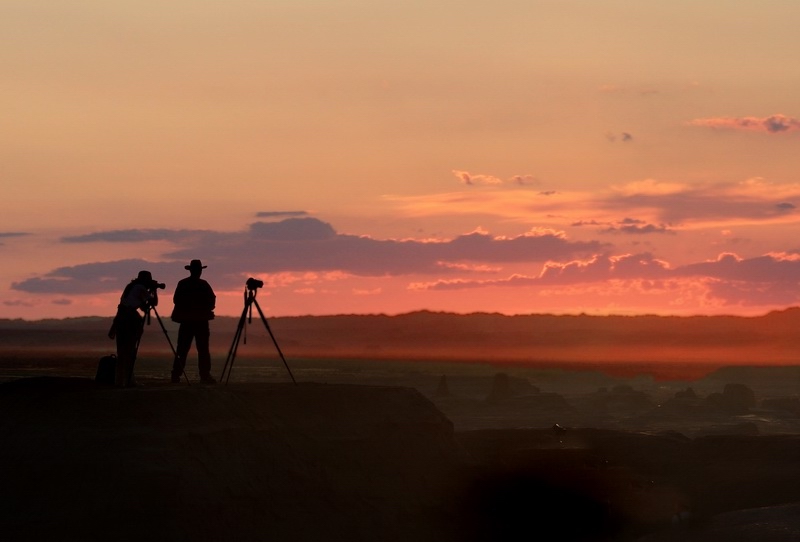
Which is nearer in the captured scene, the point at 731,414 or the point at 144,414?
the point at 144,414

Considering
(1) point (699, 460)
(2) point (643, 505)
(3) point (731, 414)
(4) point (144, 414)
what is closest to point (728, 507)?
(2) point (643, 505)

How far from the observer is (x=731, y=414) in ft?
370

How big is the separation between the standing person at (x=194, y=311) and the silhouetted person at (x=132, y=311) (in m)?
1.81

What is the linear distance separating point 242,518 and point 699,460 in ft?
111

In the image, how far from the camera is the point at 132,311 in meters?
31.0

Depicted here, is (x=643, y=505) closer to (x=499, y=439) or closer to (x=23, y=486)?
(x=499, y=439)

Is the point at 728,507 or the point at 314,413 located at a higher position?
the point at 314,413

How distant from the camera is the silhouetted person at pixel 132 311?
101ft

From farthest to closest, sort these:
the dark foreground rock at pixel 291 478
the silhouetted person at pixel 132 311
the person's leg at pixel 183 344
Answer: the person's leg at pixel 183 344, the silhouetted person at pixel 132 311, the dark foreground rock at pixel 291 478

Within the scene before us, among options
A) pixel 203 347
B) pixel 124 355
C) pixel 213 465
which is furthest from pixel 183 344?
pixel 213 465

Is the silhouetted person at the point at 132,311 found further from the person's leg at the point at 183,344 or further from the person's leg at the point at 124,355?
the person's leg at the point at 183,344

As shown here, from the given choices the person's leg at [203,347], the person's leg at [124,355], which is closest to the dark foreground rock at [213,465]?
the person's leg at [124,355]

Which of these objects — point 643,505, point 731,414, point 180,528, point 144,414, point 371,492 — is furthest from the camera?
point 731,414

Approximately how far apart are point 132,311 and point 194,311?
2.54 meters
